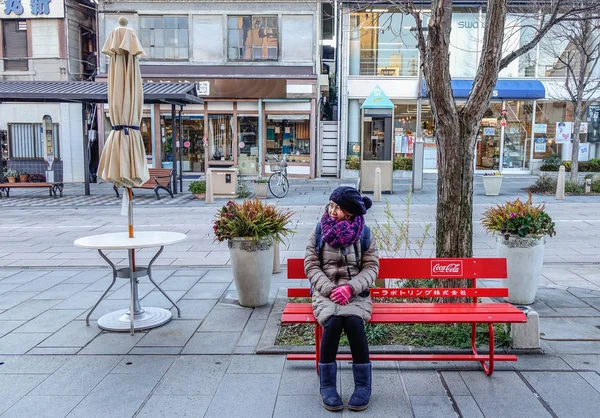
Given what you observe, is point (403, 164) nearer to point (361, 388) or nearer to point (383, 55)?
point (383, 55)

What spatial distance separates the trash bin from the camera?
17031mm

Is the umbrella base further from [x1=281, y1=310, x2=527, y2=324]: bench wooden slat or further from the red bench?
[x1=281, y1=310, x2=527, y2=324]: bench wooden slat

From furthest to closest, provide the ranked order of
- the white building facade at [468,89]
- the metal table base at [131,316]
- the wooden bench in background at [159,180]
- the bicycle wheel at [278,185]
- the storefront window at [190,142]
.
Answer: the storefront window at [190,142], the white building facade at [468,89], the bicycle wheel at [278,185], the wooden bench in background at [159,180], the metal table base at [131,316]

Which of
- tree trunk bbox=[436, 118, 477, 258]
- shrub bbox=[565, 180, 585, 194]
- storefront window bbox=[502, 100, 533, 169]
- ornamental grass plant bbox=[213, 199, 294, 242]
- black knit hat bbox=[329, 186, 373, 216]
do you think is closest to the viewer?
black knit hat bbox=[329, 186, 373, 216]

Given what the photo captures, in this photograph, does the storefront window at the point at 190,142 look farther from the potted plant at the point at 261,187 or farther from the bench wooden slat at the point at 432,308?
the bench wooden slat at the point at 432,308

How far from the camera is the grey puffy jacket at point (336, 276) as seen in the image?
13.5ft

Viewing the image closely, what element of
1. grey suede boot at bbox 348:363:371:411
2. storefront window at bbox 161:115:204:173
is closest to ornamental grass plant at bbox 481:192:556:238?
grey suede boot at bbox 348:363:371:411

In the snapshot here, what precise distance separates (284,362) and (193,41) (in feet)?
69.7

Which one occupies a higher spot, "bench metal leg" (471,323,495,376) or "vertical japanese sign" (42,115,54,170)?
"vertical japanese sign" (42,115,54,170)

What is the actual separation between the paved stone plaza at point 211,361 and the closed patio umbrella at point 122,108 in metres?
1.64

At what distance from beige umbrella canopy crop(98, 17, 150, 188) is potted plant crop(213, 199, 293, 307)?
1.10 metres

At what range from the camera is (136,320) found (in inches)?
224

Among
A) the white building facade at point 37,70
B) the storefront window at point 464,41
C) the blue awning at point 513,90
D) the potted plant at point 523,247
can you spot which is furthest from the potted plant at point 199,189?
the storefront window at point 464,41

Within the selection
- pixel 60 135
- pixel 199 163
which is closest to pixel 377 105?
pixel 199 163
